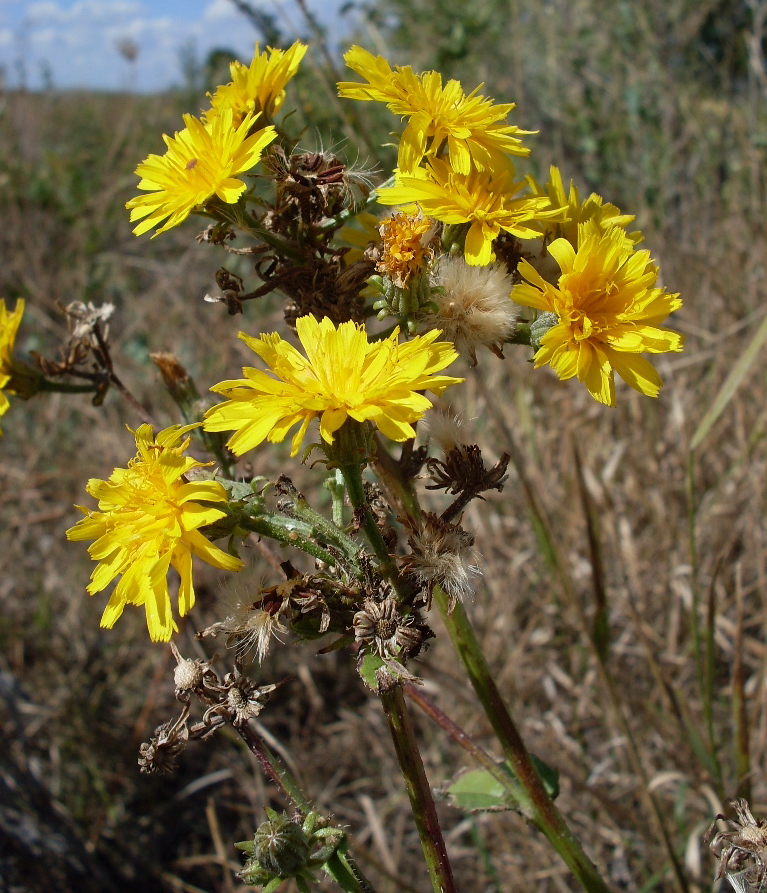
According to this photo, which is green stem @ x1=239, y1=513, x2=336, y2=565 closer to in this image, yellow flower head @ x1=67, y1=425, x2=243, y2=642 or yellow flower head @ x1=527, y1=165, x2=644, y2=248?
yellow flower head @ x1=67, y1=425, x2=243, y2=642

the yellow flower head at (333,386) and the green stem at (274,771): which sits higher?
the yellow flower head at (333,386)

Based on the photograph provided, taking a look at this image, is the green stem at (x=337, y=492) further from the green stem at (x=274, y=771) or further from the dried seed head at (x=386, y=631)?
the green stem at (x=274, y=771)

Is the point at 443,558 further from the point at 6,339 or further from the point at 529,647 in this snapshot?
the point at 529,647

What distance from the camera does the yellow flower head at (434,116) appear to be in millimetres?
1382

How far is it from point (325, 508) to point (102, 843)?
1.90 meters

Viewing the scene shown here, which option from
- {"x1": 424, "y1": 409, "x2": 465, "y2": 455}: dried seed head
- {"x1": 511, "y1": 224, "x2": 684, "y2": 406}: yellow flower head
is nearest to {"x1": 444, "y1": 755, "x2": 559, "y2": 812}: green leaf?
{"x1": 424, "y1": 409, "x2": 465, "y2": 455}: dried seed head

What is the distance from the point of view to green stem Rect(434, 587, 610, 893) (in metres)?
1.41

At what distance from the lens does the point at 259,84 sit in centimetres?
149

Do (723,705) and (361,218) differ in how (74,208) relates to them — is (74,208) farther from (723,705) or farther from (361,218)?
(723,705)

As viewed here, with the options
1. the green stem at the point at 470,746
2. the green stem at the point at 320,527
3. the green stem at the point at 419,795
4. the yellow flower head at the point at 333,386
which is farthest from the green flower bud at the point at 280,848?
the yellow flower head at the point at 333,386

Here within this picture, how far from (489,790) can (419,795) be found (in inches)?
13.2

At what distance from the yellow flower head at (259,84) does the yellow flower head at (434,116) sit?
15 centimetres

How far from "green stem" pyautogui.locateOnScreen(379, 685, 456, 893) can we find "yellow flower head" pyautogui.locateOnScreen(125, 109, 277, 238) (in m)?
0.95

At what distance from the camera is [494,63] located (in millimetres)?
6516
